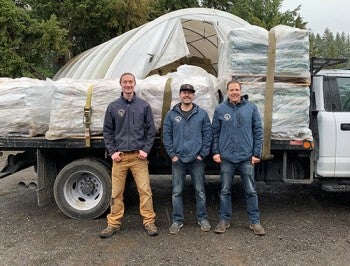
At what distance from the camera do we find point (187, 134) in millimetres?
4988

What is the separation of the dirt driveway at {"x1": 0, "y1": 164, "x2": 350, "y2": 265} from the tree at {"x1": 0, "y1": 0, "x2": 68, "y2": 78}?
8376mm

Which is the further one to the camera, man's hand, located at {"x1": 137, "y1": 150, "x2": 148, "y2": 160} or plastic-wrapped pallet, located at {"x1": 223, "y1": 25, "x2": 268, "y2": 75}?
plastic-wrapped pallet, located at {"x1": 223, "y1": 25, "x2": 268, "y2": 75}

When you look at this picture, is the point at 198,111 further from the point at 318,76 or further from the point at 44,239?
the point at 44,239

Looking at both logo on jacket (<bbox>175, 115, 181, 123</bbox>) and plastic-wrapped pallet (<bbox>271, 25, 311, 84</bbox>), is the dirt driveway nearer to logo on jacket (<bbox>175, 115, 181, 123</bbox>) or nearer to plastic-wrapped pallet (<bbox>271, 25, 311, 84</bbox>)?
logo on jacket (<bbox>175, 115, 181, 123</bbox>)

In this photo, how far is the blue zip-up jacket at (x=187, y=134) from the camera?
4.98 meters

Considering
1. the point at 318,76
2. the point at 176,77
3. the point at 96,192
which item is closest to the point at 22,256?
the point at 96,192

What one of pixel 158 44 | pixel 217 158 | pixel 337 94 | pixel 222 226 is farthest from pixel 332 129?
pixel 158 44

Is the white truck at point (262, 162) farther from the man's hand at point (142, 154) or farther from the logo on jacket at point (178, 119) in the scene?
the logo on jacket at point (178, 119)

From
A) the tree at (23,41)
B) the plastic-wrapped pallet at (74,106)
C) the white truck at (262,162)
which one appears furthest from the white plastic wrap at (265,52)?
the tree at (23,41)

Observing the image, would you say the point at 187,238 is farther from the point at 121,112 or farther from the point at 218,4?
the point at 218,4

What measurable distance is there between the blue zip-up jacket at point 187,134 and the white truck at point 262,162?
458mm

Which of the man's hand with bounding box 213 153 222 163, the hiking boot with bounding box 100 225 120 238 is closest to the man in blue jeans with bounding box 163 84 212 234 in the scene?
the man's hand with bounding box 213 153 222 163

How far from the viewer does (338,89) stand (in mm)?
5656

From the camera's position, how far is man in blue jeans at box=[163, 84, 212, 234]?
498cm
